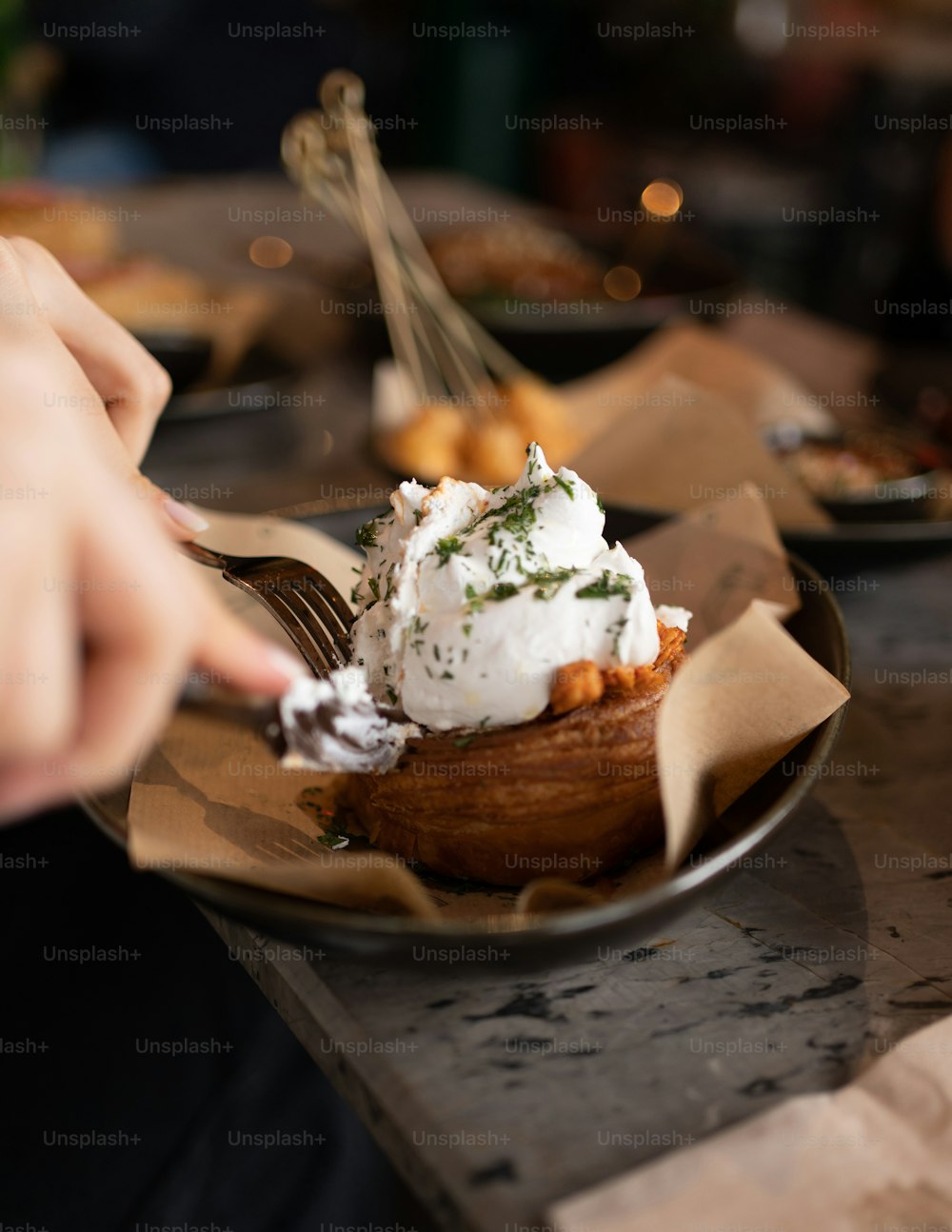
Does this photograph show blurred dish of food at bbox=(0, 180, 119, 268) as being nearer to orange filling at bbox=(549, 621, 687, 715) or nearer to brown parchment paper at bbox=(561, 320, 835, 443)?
brown parchment paper at bbox=(561, 320, 835, 443)

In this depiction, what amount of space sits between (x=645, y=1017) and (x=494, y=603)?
35 cm

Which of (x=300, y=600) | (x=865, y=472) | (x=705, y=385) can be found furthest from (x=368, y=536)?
(x=705, y=385)

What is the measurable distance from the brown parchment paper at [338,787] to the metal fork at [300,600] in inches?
4.0

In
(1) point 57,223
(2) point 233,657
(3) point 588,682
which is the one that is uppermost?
(1) point 57,223

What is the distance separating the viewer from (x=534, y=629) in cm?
91

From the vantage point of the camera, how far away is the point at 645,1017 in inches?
34.0

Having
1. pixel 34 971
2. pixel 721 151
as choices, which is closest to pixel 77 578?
pixel 34 971

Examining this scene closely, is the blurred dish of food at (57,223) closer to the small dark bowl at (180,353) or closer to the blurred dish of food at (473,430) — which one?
the small dark bowl at (180,353)

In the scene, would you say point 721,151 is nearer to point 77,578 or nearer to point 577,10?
point 577,10

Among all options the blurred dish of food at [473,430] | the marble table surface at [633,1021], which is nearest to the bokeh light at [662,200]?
the blurred dish of food at [473,430]

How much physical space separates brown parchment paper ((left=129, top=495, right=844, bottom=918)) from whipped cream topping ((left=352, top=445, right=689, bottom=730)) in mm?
93

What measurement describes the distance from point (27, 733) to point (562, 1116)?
44cm

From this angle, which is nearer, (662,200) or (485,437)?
(485,437)

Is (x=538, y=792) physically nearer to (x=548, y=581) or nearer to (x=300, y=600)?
(x=548, y=581)
